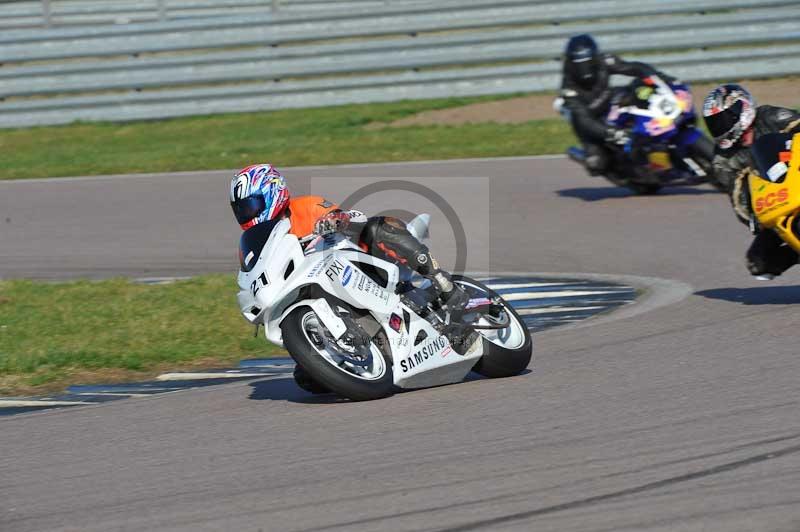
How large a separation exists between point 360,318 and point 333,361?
1.18 feet

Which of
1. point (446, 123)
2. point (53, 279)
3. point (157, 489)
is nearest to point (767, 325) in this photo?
point (157, 489)

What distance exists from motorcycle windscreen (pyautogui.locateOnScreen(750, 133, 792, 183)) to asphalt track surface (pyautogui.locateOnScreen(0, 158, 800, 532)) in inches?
33.4

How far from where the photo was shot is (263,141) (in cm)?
1759

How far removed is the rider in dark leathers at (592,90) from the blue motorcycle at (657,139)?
0.32 feet

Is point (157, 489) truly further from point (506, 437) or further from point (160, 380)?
point (160, 380)

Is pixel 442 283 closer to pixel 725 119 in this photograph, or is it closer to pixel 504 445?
pixel 504 445

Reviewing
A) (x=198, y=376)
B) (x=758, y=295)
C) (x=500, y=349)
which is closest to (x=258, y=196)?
(x=500, y=349)

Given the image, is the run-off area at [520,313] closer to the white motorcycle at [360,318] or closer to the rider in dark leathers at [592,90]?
the white motorcycle at [360,318]

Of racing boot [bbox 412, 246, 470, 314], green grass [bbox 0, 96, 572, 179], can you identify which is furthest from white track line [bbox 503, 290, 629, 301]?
green grass [bbox 0, 96, 572, 179]

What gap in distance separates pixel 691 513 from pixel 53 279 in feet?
25.2

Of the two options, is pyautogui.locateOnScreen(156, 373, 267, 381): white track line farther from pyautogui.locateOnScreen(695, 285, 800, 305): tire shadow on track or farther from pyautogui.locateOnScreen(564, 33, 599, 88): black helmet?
pyautogui.locateOnScreen(564, 33, 599, 88): black helmet

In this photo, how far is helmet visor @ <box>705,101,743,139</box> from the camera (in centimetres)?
808

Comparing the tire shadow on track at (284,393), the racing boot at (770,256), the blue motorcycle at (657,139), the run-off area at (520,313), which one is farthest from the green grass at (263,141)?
the tire shadow on track at (284,393)

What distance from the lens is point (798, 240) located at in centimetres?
733
